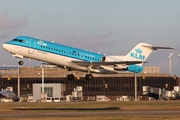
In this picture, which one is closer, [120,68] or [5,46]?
[5,46]

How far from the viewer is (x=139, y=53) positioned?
75.9 metres

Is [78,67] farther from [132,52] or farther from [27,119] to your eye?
[27,119]

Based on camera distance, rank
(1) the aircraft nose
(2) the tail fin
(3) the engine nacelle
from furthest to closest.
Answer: (2) the tail fin
(3) the engine nacelle
(1) the aircraft nose

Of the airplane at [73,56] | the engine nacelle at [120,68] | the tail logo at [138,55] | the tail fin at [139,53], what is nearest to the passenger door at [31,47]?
the airplane at [73,56]

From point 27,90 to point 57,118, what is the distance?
103815 millimetres

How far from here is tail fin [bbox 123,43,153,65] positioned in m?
75.5

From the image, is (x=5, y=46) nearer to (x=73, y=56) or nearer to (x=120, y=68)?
(x=73, y=56)

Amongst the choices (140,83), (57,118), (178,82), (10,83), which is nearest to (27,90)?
(10,83)

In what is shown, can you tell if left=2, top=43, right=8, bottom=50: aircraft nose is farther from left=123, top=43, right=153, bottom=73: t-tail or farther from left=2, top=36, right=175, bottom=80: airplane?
left=123, top=43, right=153, bottom=73: t-tail

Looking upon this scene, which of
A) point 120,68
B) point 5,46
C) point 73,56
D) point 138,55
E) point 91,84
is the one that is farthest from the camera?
point 91,84

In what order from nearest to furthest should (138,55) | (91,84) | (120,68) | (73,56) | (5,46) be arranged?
(5,46), (73,56), (120,68), (138,55), (91,84)

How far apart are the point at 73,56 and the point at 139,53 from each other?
1362 centimetres

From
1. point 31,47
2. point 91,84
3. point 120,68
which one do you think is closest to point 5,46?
point 31,47

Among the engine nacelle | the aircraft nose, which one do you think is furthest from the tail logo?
the aircraft nose
